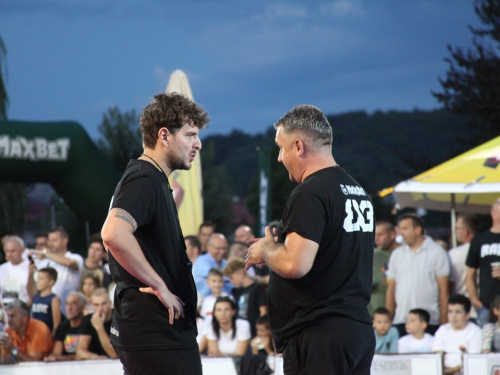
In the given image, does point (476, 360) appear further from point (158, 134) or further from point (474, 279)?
point (158, 134)

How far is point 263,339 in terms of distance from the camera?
24.6 ft

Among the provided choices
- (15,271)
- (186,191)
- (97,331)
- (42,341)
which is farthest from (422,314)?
(15,271)

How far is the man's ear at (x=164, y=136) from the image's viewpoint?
3.40 m

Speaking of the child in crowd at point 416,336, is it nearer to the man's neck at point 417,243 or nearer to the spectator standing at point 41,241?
the man's neck at point 417,243

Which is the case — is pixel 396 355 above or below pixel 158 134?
below

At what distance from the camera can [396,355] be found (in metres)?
6.51

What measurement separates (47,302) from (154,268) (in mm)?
5782

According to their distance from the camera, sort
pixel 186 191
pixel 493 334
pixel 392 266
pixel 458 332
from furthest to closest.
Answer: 1. pixel 186 191
2. pixel 392 266
3. pixel 458 332
4. pixel 493 334

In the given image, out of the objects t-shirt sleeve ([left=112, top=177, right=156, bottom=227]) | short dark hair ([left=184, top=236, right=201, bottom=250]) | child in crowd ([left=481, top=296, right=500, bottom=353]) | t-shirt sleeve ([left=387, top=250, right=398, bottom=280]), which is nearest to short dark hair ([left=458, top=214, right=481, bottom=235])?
t-shirt sleeve ([left=387, top=250, right=398, bottom=280])

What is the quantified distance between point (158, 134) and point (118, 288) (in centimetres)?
76

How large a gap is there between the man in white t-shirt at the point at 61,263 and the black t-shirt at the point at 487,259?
5081 mm

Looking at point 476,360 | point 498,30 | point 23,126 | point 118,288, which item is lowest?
point 476,360

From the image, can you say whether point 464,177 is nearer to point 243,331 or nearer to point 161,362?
point 243,331

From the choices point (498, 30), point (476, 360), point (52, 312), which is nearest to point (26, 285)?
point (52, 312)
